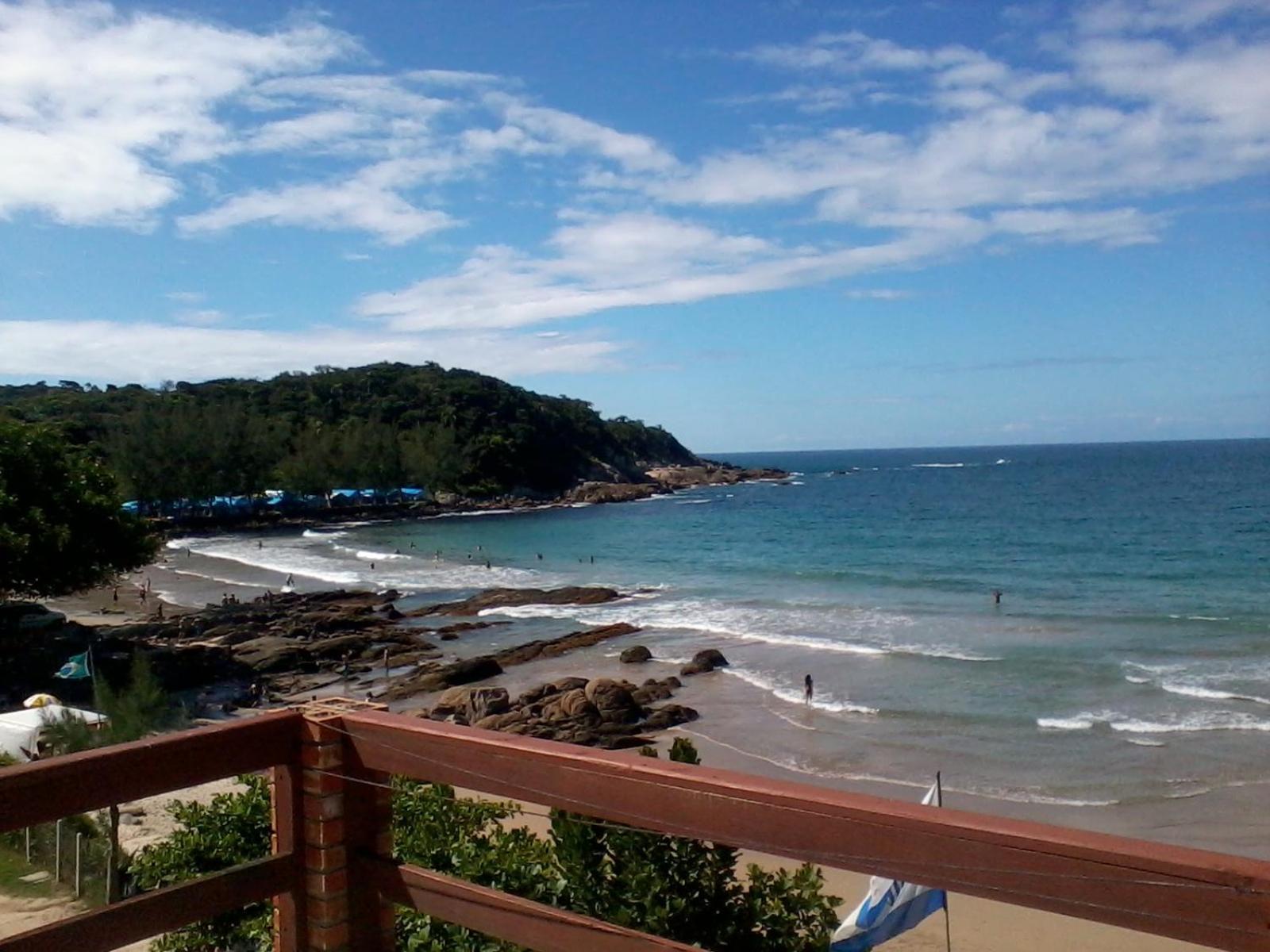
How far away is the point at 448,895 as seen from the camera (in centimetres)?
261

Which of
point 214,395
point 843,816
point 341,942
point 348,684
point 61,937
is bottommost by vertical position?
point 348,684

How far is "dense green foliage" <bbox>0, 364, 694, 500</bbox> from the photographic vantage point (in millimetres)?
81938

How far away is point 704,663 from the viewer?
87.9ft

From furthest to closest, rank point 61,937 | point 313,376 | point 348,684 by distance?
point 313,376, point 348,684, point 61,937

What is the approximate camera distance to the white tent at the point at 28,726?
41.9ft

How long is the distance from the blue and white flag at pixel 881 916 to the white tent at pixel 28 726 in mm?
9110

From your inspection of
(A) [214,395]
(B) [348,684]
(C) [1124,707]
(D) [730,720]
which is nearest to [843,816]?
(D) [730,720]

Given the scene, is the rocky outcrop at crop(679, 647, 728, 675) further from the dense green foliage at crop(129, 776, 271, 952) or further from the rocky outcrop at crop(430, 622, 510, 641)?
the dense green foliage at crop(129, 776, 271, 952)

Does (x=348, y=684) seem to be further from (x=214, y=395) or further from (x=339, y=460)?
(x=214, y=395)

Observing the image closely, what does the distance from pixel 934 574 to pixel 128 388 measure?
329ft

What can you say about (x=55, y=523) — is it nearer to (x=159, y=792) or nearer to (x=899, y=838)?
(x=159, y=792)

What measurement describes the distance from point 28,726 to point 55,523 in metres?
12.1

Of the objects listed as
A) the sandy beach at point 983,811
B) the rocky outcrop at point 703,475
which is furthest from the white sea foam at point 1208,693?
the rocky outcrop at point 703,475

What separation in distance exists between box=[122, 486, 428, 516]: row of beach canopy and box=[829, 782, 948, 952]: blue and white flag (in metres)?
77.2
